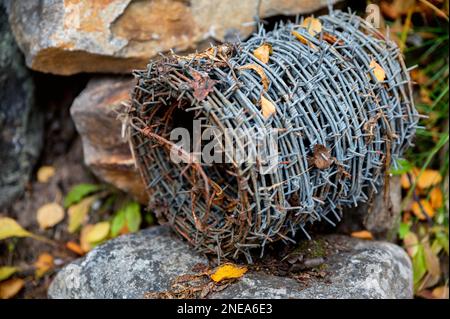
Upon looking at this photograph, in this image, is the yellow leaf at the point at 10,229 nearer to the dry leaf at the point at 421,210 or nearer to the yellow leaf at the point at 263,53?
the yellow leaf at the point at 263,53

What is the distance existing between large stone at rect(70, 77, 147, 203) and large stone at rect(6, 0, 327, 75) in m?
0.10

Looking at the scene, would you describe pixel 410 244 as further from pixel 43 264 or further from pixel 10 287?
pixel 10 287

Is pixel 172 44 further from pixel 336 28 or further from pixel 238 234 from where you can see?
pixel 238 234

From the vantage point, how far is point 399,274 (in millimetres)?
2139

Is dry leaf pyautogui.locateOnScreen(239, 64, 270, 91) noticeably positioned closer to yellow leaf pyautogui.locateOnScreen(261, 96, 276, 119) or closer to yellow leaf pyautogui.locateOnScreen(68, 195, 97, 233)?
yellow leaf pyautogui.locateOnScreen(261, 96, 276, 119)

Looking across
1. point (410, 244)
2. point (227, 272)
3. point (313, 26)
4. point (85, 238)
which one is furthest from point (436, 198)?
point (85, 238)

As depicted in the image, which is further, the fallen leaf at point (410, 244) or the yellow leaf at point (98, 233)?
the yellow leaf at point (98, 233)

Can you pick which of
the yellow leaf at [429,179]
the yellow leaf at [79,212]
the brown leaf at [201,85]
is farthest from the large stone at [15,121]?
the yellow leaf at [429,179]

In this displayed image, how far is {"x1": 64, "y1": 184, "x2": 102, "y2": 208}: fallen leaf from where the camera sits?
2.88 metres

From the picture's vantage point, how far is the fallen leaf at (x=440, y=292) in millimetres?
2535

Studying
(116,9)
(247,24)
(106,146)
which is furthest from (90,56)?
(247,24)

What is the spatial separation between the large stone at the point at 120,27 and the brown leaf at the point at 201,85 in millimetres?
735

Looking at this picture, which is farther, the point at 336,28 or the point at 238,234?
the point at 336,28

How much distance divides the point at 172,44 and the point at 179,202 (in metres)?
0.74
